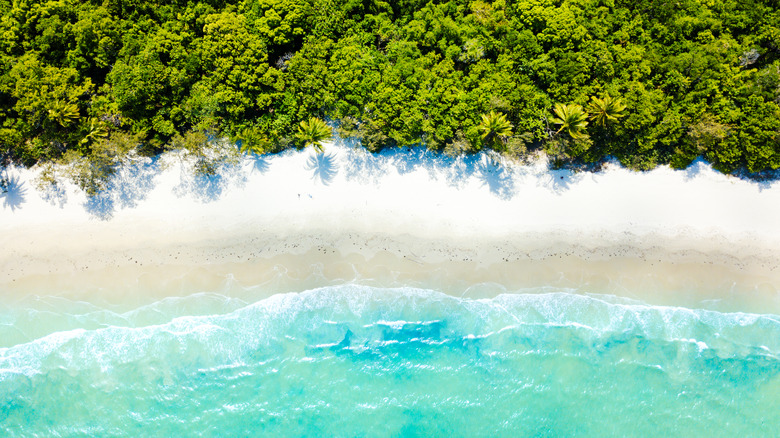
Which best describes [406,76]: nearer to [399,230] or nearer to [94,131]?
[399,230]

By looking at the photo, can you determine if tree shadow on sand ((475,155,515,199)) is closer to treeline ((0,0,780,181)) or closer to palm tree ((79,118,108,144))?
treeline ((0,0,780,181))

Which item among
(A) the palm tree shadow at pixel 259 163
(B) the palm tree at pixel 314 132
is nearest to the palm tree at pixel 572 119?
(B) the palm tree at pixel 314 132

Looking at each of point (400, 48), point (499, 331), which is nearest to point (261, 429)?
point (499, 331)

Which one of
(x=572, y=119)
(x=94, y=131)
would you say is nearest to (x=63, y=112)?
→ (x=94, y=131)

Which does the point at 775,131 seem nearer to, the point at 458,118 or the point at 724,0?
the point at 724,0

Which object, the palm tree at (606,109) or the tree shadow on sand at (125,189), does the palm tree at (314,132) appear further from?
the palm tree at (606,109)
